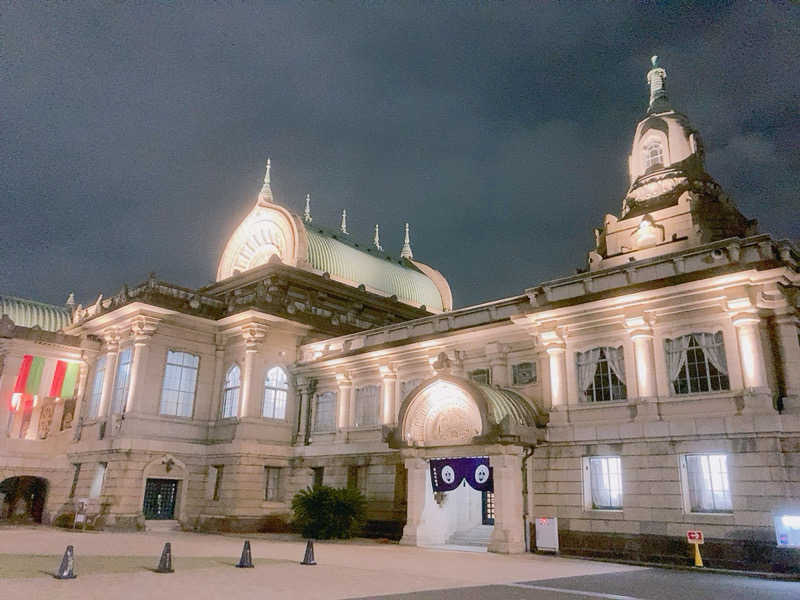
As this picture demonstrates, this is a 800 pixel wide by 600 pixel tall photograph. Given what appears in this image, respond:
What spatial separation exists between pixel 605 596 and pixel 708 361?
13.4 m

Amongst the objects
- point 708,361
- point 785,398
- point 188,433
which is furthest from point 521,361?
point 188,433

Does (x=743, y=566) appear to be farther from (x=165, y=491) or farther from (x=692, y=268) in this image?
(x=165, y=491)

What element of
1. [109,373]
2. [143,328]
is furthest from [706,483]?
[109,373]

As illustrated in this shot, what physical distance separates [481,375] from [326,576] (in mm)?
17853

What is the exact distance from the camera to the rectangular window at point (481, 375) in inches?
1273

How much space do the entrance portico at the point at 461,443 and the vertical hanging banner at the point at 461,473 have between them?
468 millimetres

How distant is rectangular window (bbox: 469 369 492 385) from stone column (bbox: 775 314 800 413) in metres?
13.5

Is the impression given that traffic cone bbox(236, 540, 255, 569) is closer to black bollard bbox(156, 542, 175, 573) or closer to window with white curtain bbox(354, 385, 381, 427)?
black bollard bbox(156, 542, 175, 573)

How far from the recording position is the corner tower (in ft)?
134

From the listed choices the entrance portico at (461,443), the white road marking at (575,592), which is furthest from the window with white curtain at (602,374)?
the white road marking at (575,592)

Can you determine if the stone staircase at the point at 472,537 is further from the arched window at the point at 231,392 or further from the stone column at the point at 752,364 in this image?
the arched window at the point at 231,392

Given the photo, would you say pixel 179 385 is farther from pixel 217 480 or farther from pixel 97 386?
pixel 97 386

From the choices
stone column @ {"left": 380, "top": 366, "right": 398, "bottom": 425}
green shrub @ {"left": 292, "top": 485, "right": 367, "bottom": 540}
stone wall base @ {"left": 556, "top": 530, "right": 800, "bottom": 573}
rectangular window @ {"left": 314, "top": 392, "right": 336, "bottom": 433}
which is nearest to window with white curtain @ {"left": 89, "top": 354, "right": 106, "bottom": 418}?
rectangular window @ {"left": 314, "top": 392, "right": 336, "bottom": 433}

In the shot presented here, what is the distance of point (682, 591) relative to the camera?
1619 centimetres
